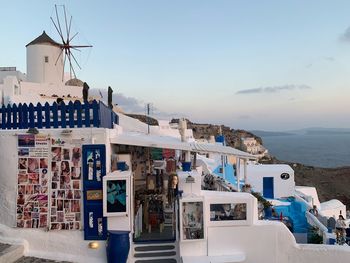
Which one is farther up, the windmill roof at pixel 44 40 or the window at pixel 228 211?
the windmill roof at pixel 44 40

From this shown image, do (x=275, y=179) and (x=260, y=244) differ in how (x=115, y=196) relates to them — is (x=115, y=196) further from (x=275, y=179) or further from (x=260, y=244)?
(x=275, y=179)

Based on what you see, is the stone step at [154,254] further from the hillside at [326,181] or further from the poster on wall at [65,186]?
the hillside at [326,181]

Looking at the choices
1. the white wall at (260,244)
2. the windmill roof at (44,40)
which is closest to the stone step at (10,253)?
the white wall at (260,244)

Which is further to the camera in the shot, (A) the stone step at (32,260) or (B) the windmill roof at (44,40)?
(B) the windmill roof at (44,40)

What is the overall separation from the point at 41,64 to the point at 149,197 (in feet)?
91.0

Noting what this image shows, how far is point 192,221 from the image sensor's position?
866 centimetres

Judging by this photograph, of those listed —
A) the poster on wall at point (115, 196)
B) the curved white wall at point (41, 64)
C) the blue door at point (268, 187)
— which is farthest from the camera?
the curved white wall at point (41, 64)

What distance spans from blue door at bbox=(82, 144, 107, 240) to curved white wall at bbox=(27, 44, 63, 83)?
88.9 feet

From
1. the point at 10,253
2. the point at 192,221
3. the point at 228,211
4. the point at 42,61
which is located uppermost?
the point at 42,61

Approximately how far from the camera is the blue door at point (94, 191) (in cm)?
899

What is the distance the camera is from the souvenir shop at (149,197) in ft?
31.9

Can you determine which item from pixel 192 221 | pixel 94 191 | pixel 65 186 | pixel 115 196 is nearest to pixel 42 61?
pixel 65 186

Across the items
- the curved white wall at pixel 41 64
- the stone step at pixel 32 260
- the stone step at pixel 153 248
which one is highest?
the curved white wall at pixel 41 64

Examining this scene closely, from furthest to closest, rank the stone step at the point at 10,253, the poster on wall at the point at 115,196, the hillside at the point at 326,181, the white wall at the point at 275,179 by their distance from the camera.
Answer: the hillside at the point at 326,181
the white wall at the point at 275,179
the poster on wall at the point at 115,196
the stone step at the point at 10,253
